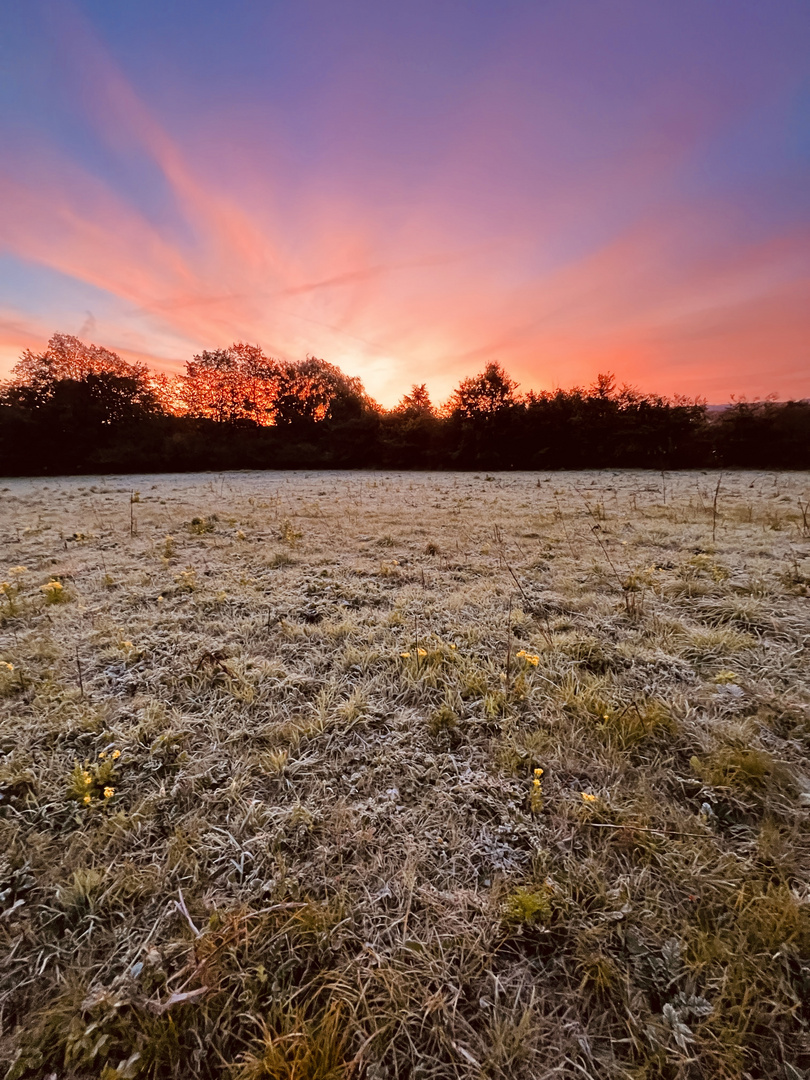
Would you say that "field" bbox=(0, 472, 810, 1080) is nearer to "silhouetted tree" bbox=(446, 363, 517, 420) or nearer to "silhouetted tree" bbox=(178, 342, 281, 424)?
"silhouetted tree" bbox=(446, 363, 517, 420)

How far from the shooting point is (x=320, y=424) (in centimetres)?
2691

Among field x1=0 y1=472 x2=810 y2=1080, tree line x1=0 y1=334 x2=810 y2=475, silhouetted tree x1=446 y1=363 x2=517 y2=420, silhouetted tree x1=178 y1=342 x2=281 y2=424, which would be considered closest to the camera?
field x1=0 y1=472 x2=810 y2=1080

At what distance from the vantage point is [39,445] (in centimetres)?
2280

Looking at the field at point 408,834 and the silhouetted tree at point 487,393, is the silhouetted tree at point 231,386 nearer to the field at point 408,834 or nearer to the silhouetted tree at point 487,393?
the silhouetted tree at point 487,393

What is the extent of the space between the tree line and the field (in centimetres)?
1848

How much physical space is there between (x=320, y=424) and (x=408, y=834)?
2732 cm

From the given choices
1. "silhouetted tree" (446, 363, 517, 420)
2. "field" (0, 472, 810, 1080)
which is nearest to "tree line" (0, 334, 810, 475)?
"silhouetted tree" (446, 363, 517, 420)

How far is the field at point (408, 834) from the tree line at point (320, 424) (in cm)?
1848

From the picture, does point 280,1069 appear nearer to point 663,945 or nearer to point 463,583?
point 663,945

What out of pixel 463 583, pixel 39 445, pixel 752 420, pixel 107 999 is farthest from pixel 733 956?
pixel 39 445

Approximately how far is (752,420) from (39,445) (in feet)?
116

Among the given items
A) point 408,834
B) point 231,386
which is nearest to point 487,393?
point 231,386

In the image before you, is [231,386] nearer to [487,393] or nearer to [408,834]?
[487,393]

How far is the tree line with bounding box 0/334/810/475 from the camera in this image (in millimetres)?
18672
